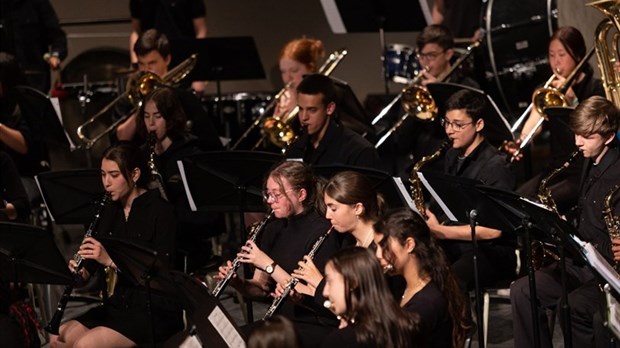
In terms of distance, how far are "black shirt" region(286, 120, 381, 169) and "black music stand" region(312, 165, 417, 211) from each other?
0.52 metres

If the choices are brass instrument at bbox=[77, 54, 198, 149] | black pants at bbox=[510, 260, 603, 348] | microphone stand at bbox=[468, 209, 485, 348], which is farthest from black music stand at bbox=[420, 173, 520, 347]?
brass instrument at bbox=[77, 54, 198, 149]

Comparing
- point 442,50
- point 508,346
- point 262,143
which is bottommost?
point 508,346

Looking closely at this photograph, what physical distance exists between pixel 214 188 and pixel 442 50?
6.63ft

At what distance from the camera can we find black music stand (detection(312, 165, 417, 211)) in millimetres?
5355

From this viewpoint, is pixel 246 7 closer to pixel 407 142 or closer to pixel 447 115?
pixel 407 142

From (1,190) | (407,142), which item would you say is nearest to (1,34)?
(1,190)

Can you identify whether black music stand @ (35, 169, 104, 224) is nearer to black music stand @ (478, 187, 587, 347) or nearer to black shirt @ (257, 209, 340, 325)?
black shirt @ (257, 209, 340, 325)

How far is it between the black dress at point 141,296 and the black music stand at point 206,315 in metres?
0.80

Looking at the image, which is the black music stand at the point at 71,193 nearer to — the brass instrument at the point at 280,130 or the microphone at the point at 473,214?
the brass instrument at the point at 280,130

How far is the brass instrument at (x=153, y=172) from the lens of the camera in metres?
6.16

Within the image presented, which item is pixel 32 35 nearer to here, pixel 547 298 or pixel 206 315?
pixel 547 298

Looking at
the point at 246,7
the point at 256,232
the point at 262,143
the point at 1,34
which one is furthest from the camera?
the point at 246,7

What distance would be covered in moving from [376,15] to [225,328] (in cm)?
409

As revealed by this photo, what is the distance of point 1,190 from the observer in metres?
6.68
